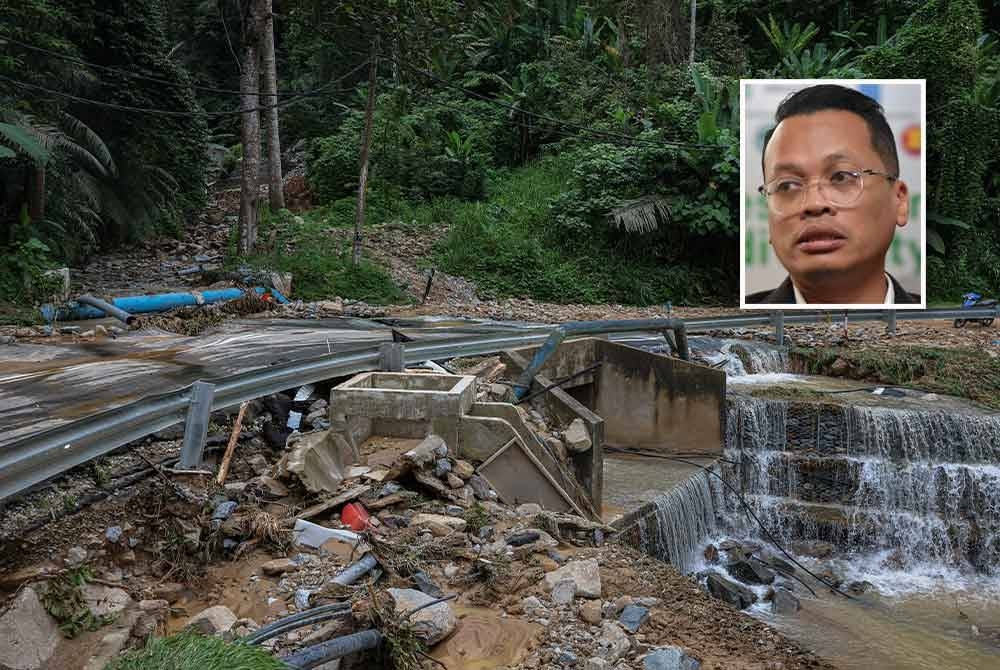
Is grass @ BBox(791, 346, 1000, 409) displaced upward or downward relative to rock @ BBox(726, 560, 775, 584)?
upward

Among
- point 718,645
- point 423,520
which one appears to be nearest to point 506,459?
point 423,520

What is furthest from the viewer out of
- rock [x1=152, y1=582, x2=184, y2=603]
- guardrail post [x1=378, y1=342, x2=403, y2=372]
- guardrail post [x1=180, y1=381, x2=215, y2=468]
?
guardrail post [x1=378, y1=342, x2=403, y2=372]

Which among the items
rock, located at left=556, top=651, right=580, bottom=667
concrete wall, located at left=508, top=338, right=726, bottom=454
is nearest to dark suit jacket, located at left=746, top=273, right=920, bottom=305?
concrete wall, located at left=508, top=338, right=726, bottom=454

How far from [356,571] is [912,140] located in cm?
922

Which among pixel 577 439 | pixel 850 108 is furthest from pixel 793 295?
pixel 577 439

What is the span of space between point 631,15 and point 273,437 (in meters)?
24.5

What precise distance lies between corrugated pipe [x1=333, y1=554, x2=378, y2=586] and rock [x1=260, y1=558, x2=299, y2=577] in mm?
359

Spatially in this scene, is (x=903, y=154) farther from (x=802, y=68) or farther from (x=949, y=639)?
(x=802, y=68)

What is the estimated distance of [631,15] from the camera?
90.5 feet

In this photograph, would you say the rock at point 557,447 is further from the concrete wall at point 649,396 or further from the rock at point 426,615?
the rock at point 426,615

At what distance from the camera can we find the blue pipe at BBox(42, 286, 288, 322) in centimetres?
1252

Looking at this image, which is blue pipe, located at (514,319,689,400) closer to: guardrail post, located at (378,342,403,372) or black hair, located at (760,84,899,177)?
guardrail post, located at (378,342,403,372)

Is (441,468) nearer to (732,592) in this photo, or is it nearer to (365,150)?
(732,592)

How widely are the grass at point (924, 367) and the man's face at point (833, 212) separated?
298 centimetres
